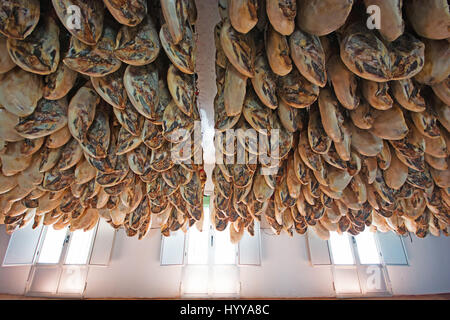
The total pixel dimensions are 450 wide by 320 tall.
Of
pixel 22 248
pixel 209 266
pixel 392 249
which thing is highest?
pixel 392 249

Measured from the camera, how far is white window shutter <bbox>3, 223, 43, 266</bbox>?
8.45 feet

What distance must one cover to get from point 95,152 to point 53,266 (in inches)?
114

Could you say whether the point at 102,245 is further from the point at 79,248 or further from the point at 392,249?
the point at 392,249

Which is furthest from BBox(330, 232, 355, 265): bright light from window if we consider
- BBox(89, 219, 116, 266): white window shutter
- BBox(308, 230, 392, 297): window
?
BBox(89, 219, 116, 266): white window shutter

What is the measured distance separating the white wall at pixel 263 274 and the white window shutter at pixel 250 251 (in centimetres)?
6

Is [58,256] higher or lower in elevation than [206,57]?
lower

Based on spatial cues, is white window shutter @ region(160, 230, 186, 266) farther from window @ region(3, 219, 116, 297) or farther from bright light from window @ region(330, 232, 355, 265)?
bright light from window @ region(330, 232, 355, 265)

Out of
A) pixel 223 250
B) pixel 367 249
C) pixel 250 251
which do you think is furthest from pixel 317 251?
pixel 223 250

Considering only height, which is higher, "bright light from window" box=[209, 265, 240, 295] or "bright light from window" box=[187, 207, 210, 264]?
"bright light from window" box=[187, 207, 210, 264]

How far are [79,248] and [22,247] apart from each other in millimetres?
606

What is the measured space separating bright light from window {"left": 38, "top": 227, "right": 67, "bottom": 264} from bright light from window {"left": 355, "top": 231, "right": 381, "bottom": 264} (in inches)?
146

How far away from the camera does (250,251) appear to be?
2799 mm

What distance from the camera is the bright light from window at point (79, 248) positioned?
2732mm

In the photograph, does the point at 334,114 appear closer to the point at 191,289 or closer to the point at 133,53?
the point at 133,53
